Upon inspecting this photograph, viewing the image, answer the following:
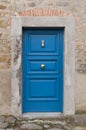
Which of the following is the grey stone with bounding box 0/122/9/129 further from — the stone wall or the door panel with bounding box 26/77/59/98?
the door panel with bounding box 26/77/59/98

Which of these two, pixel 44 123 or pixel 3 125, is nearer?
pixel 3 125

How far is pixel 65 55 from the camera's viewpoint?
22.9 ft

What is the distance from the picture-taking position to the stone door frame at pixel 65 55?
685 cm

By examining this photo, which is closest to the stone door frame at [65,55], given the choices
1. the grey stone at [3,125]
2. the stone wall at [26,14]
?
the stone wall at [26,14]

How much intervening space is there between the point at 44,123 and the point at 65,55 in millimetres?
1582

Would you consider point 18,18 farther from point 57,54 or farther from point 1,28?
point 57,54

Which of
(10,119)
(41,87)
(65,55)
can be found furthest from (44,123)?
(65,55)

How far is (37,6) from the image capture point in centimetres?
689

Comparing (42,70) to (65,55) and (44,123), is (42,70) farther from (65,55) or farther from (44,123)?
(44,123)

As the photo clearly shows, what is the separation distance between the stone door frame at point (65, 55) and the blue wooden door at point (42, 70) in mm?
176

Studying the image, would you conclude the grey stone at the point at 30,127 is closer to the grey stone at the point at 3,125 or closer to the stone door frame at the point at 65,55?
the grey stone at the point at 3,125

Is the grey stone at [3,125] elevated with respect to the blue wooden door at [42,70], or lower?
lower

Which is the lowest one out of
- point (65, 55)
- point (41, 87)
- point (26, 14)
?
point (41, 87)

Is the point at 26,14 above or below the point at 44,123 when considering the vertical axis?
above
